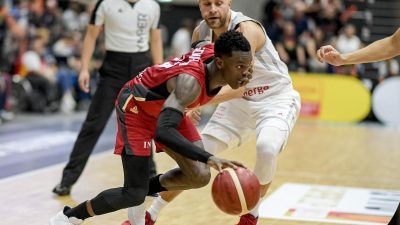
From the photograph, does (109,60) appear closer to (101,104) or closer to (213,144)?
(101,104)

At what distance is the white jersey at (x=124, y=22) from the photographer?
7320 millimetres

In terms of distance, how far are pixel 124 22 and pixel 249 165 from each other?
3072 mm

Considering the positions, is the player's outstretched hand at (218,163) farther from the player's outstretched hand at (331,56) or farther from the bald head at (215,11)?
the player's outstretched hand at (331,56)

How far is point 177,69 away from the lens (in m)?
4.66

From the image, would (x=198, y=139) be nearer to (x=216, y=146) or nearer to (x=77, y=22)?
(x=216, y=146)

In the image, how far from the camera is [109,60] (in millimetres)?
7367

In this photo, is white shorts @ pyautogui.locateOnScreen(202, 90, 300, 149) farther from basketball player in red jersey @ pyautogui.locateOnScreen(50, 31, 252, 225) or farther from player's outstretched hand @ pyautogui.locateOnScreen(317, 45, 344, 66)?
basketball player in red jersey @ pyautogui.locateOnScreen(50, 31, 252, 225)

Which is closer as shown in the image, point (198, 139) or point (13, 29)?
point (198, 139)

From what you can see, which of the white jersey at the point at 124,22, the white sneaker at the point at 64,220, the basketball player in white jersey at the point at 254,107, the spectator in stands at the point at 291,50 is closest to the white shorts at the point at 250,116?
the basketball player in white jersey at the point at 254,107

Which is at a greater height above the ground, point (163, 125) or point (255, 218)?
point (163, 125)

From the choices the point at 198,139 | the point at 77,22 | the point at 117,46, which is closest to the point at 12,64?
the point at 77,22

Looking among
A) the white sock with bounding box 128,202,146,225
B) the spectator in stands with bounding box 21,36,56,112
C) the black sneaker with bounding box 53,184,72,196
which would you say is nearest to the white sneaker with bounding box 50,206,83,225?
the white sock with bounding box 128,202,146,225

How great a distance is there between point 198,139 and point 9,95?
9.10 m

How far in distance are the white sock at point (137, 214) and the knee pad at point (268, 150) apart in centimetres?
90
